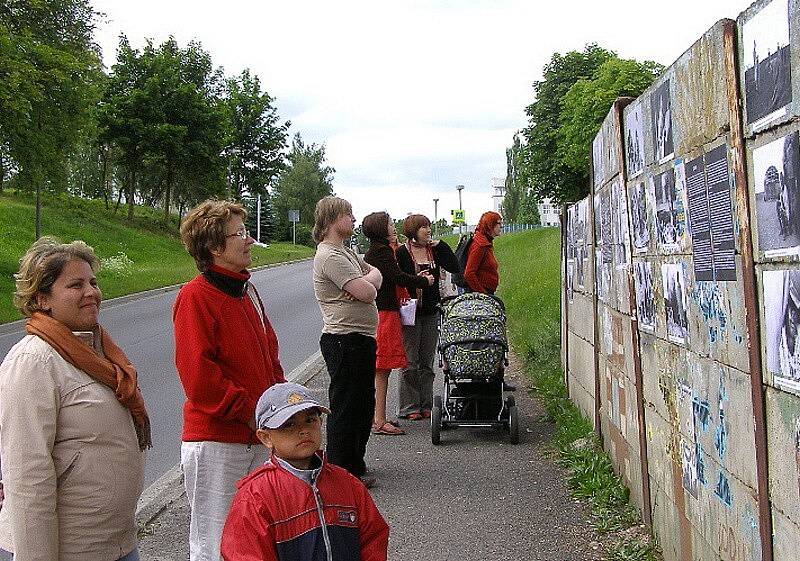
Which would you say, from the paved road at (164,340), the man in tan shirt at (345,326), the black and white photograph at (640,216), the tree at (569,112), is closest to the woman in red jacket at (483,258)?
the paved road at (164,340)

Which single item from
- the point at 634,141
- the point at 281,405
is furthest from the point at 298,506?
the point at 634,141

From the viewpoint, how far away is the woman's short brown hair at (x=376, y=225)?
8.46m

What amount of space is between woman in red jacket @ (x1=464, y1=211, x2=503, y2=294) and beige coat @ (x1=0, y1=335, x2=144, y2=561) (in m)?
7.50

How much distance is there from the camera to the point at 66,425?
136 inches

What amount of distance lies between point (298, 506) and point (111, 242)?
1803 inches

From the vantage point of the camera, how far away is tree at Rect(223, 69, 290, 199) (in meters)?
70.2

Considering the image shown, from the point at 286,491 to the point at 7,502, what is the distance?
92 cm

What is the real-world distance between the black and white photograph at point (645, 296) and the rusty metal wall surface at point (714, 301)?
0.02m

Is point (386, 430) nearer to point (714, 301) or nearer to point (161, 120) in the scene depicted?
point (714, 301)

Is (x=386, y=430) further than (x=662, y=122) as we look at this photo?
Yes

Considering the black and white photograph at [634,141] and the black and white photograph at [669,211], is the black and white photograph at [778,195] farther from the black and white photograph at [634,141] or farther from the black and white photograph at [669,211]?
the black and white photograph at [634,141]

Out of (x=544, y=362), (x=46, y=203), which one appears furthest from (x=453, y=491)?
(x=46, y=203)

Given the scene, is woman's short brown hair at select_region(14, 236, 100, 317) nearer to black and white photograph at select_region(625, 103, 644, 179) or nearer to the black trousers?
black and white photograph at select_region(625, 103, 644, 179)

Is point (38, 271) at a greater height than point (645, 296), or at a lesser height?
greater
